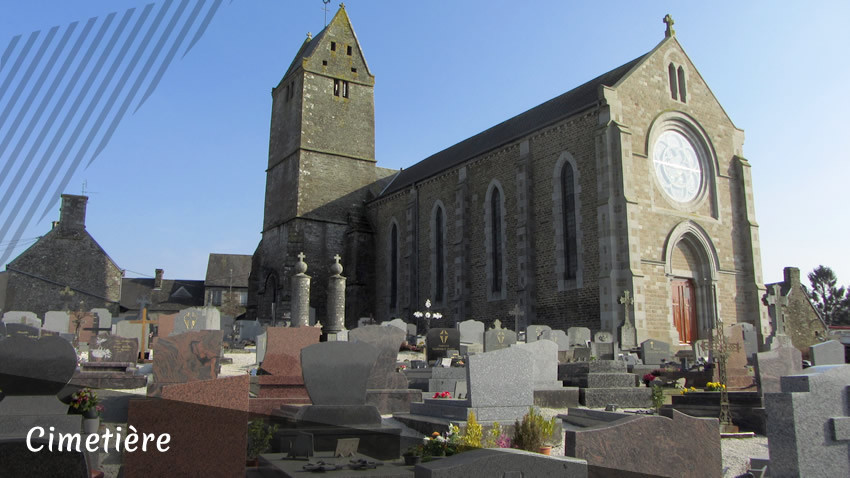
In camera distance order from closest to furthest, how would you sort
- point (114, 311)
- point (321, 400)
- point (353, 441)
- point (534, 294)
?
point (353, 441) → point (321, 400) → point (534, 294) → point (114, 311)

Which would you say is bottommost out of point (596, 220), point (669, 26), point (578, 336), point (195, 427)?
point (195, 427)

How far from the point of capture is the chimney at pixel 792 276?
96.6 ft

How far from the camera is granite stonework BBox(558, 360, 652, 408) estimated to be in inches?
422

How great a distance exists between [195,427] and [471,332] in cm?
1549

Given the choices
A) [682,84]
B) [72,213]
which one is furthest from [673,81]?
[72,213]

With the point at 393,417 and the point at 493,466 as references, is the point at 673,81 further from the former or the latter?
the point at 493,466

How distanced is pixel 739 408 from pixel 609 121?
12373 millimetres

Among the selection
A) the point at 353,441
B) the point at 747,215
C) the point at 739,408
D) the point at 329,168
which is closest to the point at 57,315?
the point at 329,168

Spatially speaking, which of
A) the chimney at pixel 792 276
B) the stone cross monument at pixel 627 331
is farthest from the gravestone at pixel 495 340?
the chimney at pixel 792 276

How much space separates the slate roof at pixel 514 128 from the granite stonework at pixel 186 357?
1452 cm

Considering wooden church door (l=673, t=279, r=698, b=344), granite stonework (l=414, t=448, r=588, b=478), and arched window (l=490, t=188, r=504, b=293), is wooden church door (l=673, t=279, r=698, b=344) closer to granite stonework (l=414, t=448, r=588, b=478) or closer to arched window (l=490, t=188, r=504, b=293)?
arched window (l=490, t=188, r=504, b=293)

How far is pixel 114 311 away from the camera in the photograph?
3869 cm

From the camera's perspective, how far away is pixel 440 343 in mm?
16969

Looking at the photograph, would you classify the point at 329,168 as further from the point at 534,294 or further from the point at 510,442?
the point at 510,442
